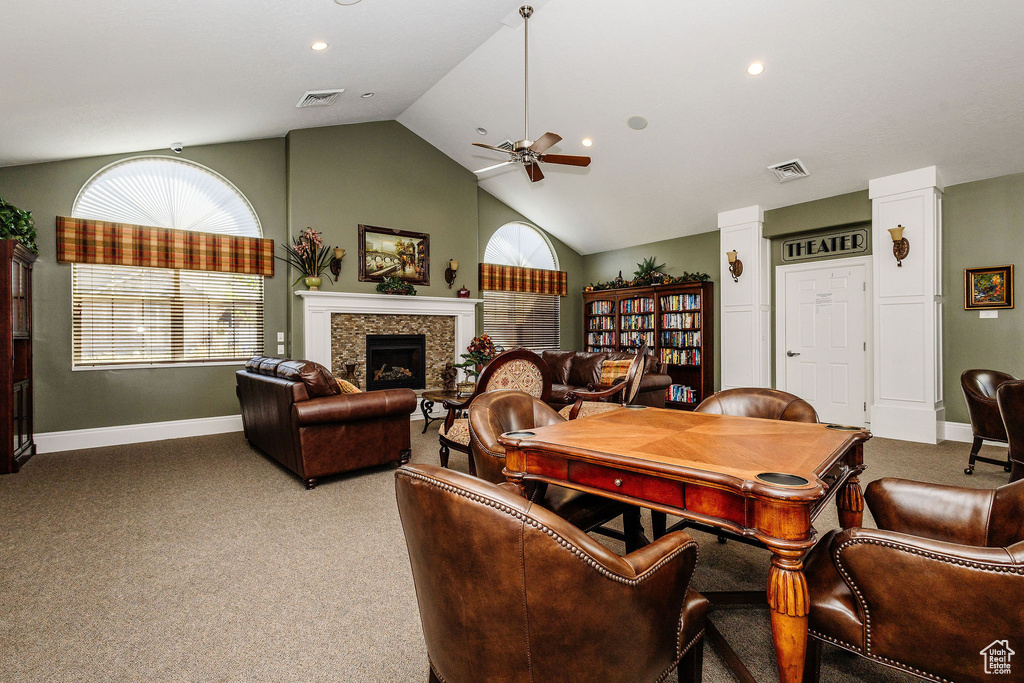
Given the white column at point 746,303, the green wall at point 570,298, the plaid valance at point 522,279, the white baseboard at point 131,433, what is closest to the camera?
the white baseboard at point 131,433

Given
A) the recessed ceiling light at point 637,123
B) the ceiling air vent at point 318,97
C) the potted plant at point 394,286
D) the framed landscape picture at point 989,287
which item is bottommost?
the framed landscape picture at point 989,287

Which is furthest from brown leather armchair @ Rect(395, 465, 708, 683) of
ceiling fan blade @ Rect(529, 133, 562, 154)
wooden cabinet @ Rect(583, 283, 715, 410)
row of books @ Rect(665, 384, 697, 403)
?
row of books @ Rect(665, 384, 697, 403)

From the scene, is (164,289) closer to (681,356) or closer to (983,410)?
(681,356)

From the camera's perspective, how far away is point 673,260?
7598mm

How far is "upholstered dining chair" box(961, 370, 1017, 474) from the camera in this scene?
3.77 metres

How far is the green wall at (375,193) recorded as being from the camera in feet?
19.5

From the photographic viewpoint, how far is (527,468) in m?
1.67

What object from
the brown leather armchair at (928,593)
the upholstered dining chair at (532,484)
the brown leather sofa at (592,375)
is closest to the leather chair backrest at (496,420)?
the upholstered dining chair at (532,484)

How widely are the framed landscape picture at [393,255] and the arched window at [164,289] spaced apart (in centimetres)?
127

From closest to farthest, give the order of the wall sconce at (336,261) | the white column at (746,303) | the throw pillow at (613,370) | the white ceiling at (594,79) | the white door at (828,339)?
1. the white ceiling at (594,79)
2. the throw pillow at (613,370)
3. the white door at (828,339)
4. the wall sconce at (336,261)
5. the white column at (746,303)

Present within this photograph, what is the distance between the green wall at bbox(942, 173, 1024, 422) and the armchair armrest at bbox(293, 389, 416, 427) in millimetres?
5578

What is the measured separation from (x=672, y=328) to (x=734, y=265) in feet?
4.29

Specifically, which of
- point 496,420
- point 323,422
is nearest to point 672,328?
point 323,422

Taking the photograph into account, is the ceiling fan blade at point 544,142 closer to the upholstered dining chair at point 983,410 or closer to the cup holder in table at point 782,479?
the cup holder in table at point 782,479
